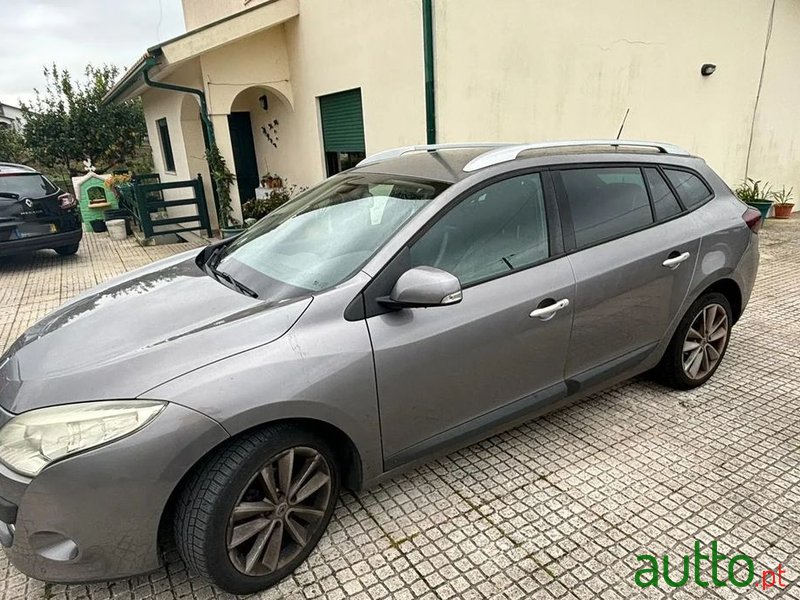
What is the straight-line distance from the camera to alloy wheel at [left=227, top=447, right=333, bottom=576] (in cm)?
191

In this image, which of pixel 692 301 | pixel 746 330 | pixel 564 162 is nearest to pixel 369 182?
pixel 564 162

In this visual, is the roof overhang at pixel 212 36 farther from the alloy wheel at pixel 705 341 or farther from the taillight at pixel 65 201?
the alloy wheel at pixel 705 341

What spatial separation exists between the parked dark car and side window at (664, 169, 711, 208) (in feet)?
26.0

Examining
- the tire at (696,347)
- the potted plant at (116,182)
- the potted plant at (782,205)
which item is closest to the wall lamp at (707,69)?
the potted plant at (782,205)

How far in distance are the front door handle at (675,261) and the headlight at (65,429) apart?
2.65m

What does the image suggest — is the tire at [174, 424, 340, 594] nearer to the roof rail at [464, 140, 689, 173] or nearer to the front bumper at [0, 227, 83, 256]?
the roof rail at [464, 140, 689, 173]

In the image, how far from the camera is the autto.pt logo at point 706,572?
2.04 m

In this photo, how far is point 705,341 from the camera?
3.37 m

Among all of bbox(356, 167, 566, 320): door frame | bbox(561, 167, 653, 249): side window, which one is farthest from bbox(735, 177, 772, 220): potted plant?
bbox(356, 167, 566, 320): door frame

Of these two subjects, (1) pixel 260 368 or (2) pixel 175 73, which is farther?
(2) pixel 175 73

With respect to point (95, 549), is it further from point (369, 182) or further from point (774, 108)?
point (774, 108)

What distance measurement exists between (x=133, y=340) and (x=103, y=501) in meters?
0.59

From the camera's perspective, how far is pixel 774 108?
31.1ft

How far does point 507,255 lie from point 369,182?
862 millimetres
